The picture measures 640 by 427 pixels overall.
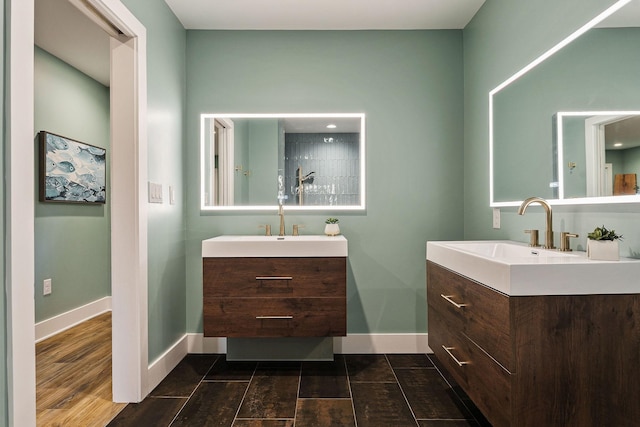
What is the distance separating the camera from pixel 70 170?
3.35m

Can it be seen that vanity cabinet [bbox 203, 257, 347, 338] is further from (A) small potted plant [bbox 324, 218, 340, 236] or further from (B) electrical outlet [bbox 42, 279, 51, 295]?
(B) electrical outlet [bbox 42, 279, 51, 295]

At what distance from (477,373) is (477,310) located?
26 centimetres

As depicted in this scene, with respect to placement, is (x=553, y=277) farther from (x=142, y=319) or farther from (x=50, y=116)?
(x=50, y=116)

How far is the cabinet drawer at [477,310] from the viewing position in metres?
1.30

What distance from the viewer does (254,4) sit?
2.40 metres

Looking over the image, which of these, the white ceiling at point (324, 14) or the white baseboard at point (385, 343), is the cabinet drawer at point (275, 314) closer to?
the white baseboard at point (385, 343)

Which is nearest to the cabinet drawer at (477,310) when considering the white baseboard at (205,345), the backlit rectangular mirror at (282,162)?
the backlit rectangular mirror at (282,162)

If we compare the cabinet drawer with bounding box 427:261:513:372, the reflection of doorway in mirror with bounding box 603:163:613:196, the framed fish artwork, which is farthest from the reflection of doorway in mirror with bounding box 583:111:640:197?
the framed fish artwork

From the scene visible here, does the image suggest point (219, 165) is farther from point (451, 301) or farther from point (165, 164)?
point (451, 301)

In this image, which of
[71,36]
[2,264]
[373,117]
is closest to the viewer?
[2,264]

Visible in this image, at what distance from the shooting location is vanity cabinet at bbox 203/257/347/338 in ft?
7.31

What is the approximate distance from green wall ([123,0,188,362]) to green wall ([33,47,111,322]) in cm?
134

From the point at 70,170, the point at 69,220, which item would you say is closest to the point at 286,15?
the point at 70,170

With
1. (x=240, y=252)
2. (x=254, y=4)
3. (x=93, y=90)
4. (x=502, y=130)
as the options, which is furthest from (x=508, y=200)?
(x=93, y=90)
